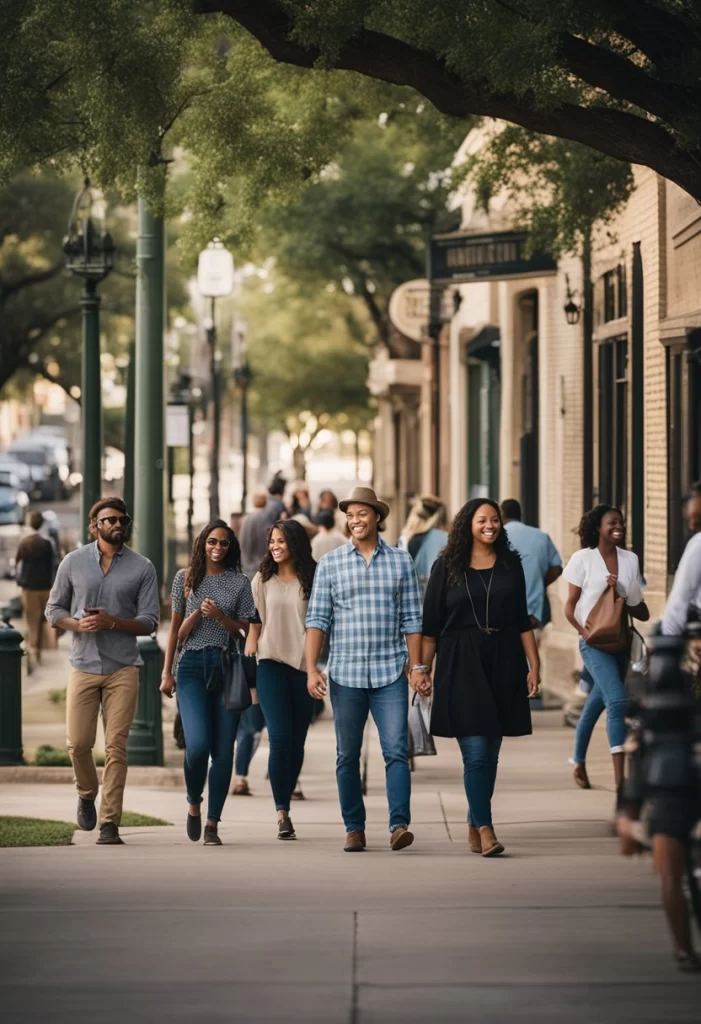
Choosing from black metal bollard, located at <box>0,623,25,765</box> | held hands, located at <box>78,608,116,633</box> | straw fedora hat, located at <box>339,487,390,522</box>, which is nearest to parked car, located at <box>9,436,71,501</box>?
black metal bollard, located at <box>0,623,25,765</box>

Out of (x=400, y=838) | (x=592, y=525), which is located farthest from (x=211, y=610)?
(x=592, y=525)

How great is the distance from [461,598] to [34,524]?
15.3m

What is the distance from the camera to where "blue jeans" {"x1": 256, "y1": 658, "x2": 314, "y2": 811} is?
36.9 ft

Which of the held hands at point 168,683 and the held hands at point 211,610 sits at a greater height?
the held hands at point 211,610

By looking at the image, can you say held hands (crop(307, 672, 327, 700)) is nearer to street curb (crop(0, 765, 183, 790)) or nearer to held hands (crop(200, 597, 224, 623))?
held hands (crop(200, 597, 224, 623))

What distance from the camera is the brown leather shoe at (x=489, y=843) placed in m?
10.3

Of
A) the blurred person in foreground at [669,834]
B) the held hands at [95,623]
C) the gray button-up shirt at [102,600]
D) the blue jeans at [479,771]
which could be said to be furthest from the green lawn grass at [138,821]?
the blurred person in foreground at [669,834]

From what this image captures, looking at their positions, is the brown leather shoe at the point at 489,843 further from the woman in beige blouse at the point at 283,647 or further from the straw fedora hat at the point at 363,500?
the straw fedora hat at the point at 363,500

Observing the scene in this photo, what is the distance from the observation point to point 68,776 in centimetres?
1452

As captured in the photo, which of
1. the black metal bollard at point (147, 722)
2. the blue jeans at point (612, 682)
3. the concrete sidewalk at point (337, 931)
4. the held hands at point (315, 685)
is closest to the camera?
the concrete sidewalk at point (337, 931)

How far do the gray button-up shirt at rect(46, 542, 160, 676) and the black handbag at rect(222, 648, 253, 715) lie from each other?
460 millimetres

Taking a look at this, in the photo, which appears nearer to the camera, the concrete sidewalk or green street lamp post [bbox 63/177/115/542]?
the concrete sidewalk

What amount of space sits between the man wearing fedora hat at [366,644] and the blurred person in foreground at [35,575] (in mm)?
14269

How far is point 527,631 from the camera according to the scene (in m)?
10.5
